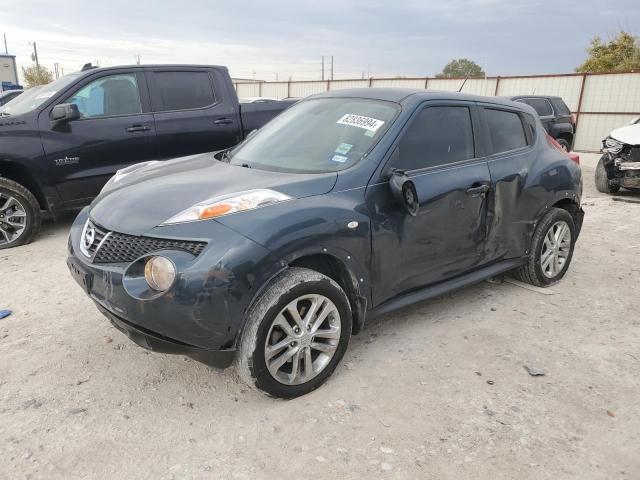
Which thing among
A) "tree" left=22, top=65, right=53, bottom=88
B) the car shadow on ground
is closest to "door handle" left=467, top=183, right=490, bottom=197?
the car shadow on ground

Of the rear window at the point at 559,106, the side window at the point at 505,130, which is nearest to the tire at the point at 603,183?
the rear window at the point at 559,106

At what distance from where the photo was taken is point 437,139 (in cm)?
345

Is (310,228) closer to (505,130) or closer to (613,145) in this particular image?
(505,130)

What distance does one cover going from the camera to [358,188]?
295 cm

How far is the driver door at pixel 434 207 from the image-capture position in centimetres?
306

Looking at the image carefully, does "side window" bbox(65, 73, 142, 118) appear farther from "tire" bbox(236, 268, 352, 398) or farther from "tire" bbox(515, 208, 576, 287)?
"tire" bbox(515, 208, 576, 287)

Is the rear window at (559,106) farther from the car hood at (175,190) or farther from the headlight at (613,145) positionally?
the car hood at (175,190)

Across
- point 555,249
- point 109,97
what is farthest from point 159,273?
point 109,97

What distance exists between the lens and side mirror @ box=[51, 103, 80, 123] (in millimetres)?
5215

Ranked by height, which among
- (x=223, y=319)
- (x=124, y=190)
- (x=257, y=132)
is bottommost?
(x=223, y=319)

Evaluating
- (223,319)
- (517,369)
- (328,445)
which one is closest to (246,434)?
(328,445)

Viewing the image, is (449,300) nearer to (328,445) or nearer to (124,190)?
(328,445)

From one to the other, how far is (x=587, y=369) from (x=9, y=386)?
11.2ft

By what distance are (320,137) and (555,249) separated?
2.46 m
